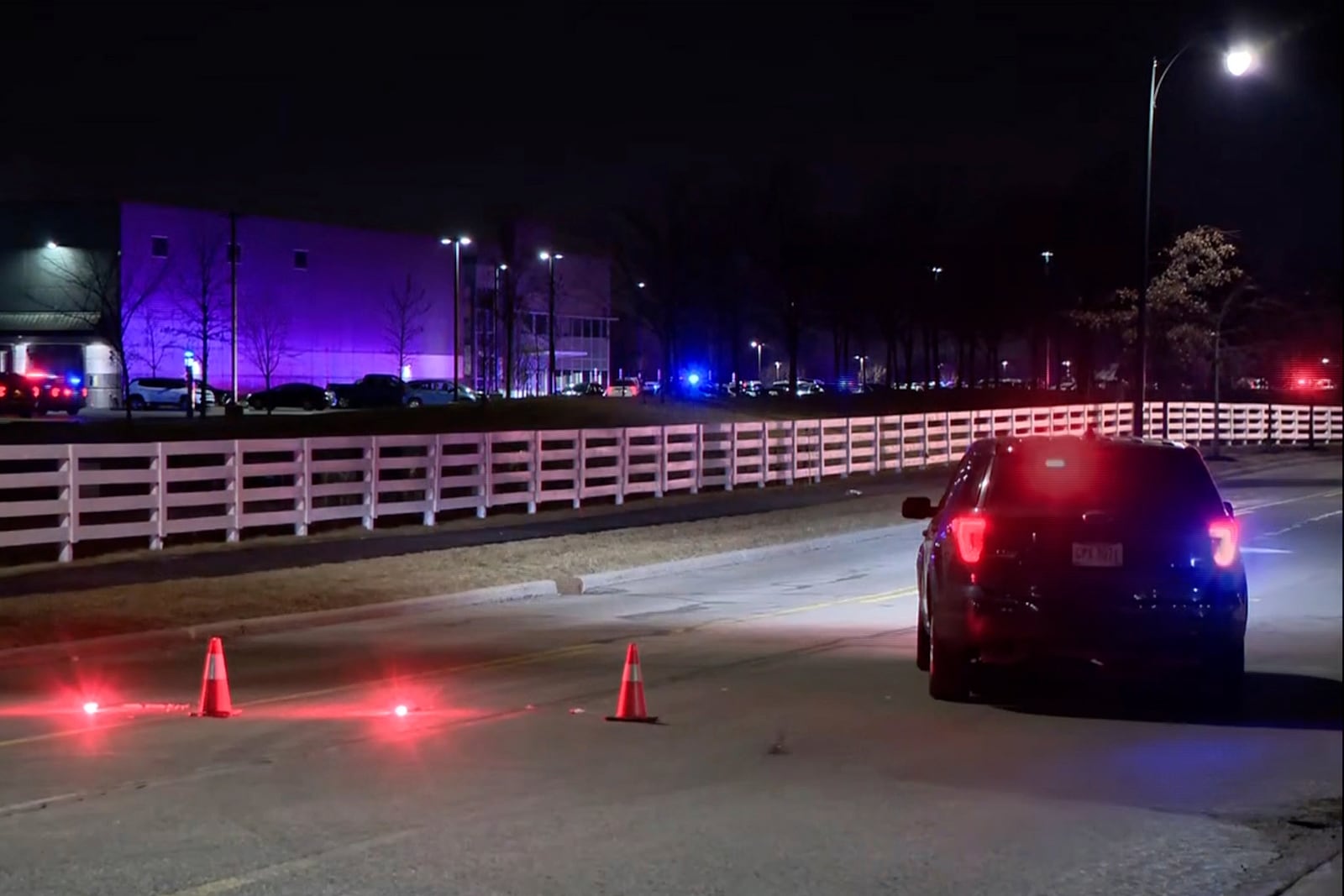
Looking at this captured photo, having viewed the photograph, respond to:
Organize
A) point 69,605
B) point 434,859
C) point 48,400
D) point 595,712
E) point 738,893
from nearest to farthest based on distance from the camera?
point 738,893 → point 434,859 → point 595,712 → point 69,605 → point 48,400

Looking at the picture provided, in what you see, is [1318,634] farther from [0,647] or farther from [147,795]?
[0,647]

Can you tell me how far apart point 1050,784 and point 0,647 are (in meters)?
9.23

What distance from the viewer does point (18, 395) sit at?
50.5 meters

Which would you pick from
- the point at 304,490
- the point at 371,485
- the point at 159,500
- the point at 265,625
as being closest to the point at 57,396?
the point at 371,485

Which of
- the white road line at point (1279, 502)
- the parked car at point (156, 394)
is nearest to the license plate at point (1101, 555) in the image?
the white road line at point (1279, 502)

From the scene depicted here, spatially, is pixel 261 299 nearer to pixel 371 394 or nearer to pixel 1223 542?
pixel 371 394

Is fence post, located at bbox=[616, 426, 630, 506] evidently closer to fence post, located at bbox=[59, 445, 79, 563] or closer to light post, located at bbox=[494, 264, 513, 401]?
fence post, located at bbox=[59, 445, 79, 563]

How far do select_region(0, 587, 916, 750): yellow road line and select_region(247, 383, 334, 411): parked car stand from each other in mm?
48915

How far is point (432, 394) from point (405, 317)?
15.2 meters

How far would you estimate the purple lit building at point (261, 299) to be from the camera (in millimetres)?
68750

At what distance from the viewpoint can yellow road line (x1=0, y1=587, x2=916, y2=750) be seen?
10008 millimetres

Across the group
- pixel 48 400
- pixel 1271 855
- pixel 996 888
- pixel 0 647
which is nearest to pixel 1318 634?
pixel 1271 855

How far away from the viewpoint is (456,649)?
14125 millimetres

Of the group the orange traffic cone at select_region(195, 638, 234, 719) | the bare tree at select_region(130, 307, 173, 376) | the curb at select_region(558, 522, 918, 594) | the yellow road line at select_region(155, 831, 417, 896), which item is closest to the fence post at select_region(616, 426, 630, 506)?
the curb at select_region(558, 522, 918, 594)
